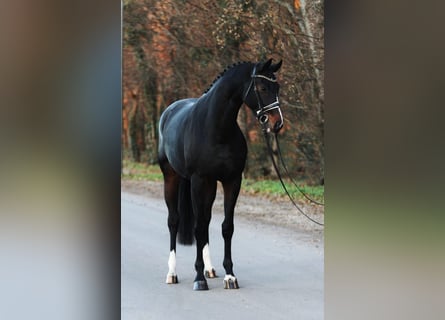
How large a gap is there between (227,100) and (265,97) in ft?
1.12

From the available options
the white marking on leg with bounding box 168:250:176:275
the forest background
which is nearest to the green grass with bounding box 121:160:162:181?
the forest background

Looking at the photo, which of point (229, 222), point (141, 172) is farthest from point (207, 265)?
point (141, 172)

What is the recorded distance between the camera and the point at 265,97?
3.98 meters

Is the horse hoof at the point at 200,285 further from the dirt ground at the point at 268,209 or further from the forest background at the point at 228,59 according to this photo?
the forest background at the point at 228,59

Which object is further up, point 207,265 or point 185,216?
point 185,216

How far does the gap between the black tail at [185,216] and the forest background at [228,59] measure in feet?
5.37

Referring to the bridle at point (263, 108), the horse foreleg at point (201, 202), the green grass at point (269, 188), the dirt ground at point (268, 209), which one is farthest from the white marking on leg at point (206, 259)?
the green grass at point (269, 188)

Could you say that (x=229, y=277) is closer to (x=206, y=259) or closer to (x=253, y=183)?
(x=206, y=259)

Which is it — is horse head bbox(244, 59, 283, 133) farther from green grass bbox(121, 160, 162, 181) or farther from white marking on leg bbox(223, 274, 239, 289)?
green grass bbox(121, 160, 162, 181)

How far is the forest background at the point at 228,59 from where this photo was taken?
20.2 feet
